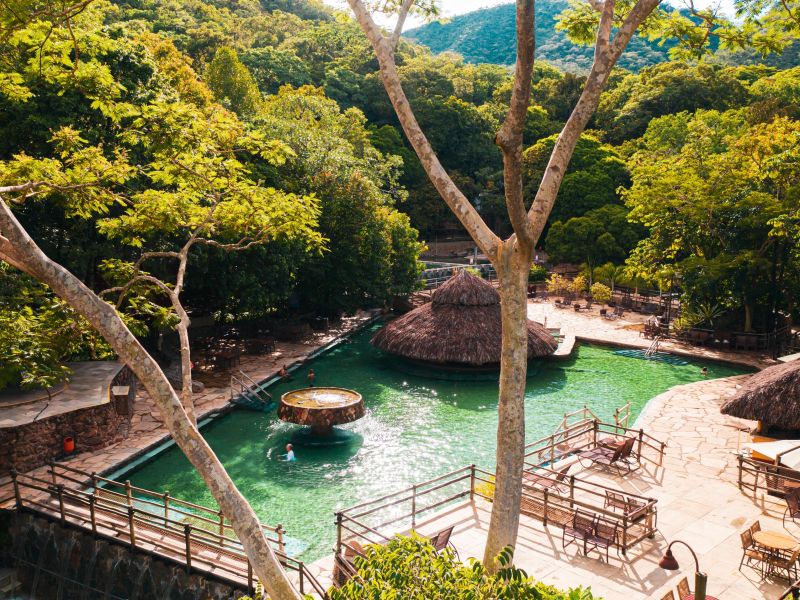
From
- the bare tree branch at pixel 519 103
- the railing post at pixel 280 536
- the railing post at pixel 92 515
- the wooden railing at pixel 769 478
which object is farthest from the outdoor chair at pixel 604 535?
the railing post at pixel 92 515

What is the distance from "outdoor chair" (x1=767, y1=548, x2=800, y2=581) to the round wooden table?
4.1 inches

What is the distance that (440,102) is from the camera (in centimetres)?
5172

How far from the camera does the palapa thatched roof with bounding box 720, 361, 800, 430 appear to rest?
13.6m

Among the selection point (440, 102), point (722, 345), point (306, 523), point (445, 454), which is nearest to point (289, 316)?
point (445, 454)

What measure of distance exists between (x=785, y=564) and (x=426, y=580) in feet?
22.3

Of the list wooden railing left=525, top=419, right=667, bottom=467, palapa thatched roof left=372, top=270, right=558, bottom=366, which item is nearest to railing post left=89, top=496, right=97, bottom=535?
wooden railing left=525, top=419, right=667, bottom=467

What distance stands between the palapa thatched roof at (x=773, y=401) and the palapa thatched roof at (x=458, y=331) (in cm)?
782

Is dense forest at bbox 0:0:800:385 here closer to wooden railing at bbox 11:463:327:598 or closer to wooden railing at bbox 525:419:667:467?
wooden railing at bbox 11:463:327:598

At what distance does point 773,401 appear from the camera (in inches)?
546

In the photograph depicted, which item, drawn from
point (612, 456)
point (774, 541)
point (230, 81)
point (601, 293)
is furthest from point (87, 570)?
point (230, 81)

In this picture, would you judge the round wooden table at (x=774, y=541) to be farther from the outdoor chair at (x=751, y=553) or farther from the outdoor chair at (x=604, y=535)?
the outdoor chair at (x=604, y=535)

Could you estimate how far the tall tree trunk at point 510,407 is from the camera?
18.2 ft

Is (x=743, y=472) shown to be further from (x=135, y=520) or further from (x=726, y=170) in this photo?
(x=726, y=170)

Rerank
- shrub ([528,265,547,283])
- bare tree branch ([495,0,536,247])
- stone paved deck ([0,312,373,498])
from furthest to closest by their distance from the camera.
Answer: shrub ([528,265,547,283]) → stone paved deck ([0,312,373,498]) → bare tree branch ([495,0,536,247])
